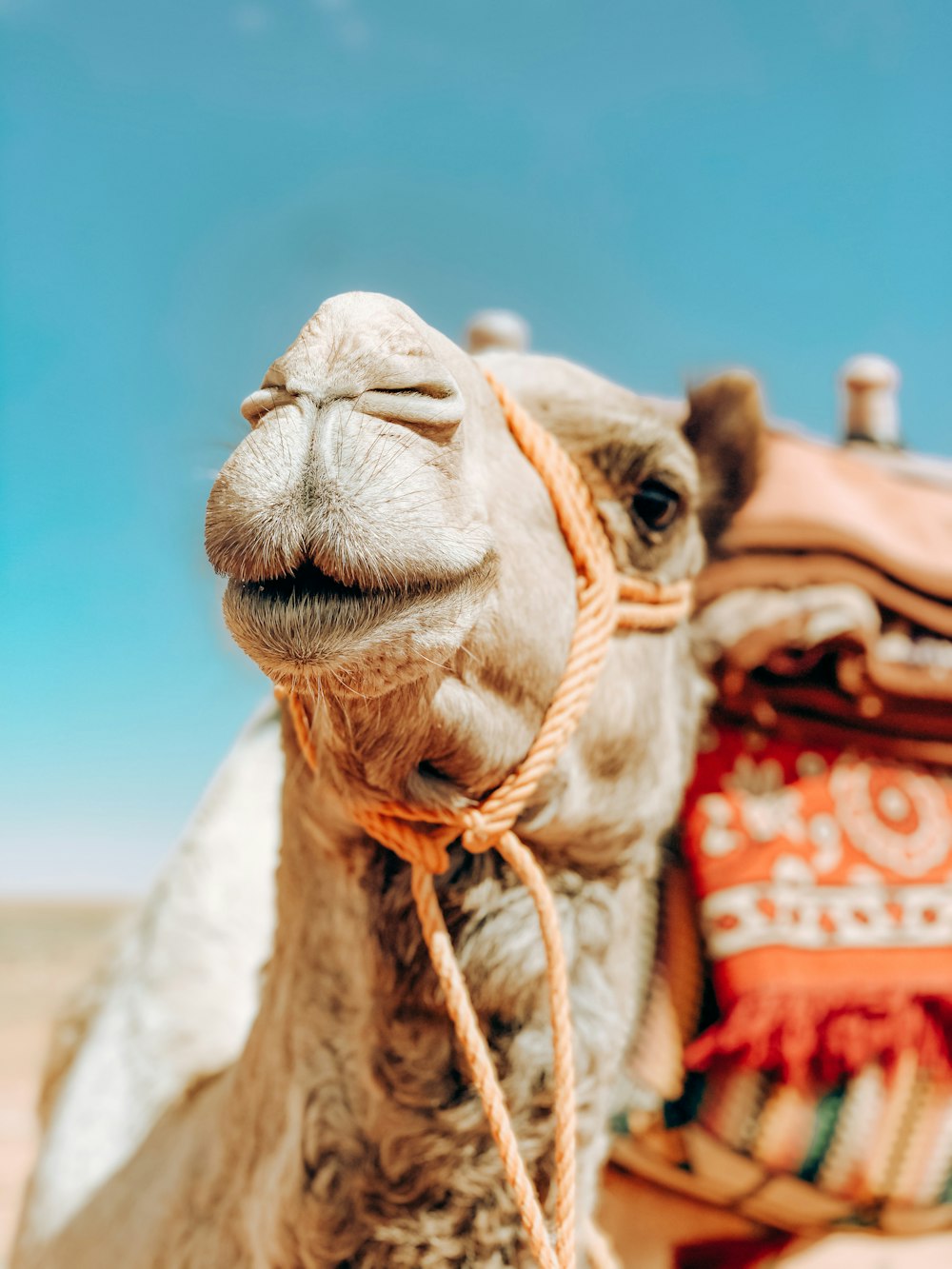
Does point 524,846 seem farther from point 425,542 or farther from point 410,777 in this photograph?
point 425,542

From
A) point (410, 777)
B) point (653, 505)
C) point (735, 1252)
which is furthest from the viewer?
point (735, 1252)

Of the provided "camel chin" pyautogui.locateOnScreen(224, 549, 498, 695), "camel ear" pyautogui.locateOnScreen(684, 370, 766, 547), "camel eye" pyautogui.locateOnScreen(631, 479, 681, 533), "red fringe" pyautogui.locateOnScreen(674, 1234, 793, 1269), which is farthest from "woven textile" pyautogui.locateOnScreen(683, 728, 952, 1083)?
"camel chin" pyautogui.locateOnScreen(224, 549, 498, 695)

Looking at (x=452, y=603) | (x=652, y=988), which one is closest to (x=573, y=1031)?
(x=452, y=603)

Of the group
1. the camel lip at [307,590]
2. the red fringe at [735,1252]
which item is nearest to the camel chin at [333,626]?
the camel lip at [307,590]

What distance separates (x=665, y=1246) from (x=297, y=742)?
1.57m

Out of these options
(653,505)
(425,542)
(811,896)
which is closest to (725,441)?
(653,505)

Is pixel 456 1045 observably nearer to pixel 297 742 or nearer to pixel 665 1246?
pixel 297 742

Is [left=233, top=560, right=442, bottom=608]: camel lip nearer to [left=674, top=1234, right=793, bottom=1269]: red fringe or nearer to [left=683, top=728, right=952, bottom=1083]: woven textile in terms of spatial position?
[left=683, top=728, right=952, bottom=1083]: woven textile

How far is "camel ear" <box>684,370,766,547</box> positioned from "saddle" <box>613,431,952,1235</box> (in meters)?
0.07

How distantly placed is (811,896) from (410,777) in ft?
3.51

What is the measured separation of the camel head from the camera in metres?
0.97

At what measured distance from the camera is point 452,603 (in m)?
1.06

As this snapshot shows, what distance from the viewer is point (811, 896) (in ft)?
6.47

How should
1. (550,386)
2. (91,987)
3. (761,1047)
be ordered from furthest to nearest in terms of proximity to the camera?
(91,987)
(761,1047)
(550,386)
